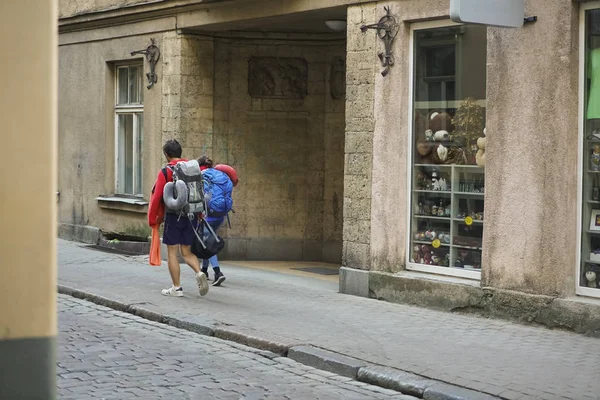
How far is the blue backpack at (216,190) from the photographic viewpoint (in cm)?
1280

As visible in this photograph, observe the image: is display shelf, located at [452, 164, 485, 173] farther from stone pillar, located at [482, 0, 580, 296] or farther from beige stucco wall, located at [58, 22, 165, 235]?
beige stucco wall, located at [58, 22, 165, 235]

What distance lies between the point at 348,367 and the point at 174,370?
136 cm

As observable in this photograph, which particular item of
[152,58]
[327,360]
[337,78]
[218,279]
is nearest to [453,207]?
[218,279]

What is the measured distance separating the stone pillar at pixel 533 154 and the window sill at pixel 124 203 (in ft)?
23.9

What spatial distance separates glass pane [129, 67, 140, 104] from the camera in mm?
17219

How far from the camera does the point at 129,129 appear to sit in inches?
691

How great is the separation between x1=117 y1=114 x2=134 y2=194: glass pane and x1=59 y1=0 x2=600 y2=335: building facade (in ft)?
0.11

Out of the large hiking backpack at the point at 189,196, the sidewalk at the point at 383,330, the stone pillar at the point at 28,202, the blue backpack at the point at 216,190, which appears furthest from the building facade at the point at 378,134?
the stone pillar at the point at 28,202

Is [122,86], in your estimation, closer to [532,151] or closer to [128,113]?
[128,113]

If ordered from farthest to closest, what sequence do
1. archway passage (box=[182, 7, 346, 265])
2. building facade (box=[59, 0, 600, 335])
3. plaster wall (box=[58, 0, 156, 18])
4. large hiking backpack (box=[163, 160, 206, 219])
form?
plaster wall (box=[58, 0, 156, 18]) → archway passage (box=[182, 7, 346, 265]) → large hiking backpack (box=[163, 160, 206, 219]) → building facade (box=[59, 0, 600, 335])

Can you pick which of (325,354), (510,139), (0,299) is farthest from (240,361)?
(0,299)

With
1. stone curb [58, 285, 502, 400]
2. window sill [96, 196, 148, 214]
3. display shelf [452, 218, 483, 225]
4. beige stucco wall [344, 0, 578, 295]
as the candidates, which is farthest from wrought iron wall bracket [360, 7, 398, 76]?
window sill [96, 196, 148, 214]

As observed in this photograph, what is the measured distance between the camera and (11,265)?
12.5 ft

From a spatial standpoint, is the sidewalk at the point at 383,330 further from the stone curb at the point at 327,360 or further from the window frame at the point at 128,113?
the window frame at the point at 128,113
